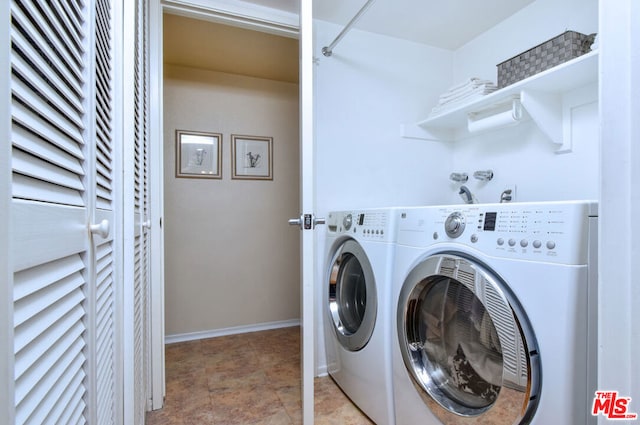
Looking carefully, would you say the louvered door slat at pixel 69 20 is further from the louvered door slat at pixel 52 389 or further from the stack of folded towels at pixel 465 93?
the stack of folded towels at pixel 465 93

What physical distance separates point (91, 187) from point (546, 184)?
6.66ft

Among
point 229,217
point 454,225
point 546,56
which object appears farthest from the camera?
point 229,217

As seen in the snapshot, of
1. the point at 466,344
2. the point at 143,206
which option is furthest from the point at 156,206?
the point at 466,344

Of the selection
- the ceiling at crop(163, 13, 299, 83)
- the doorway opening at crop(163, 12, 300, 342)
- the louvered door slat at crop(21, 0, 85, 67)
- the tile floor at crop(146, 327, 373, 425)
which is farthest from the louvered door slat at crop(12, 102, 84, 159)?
the doorway opening at crop(163, 12, 300, 342)

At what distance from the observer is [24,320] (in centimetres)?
35

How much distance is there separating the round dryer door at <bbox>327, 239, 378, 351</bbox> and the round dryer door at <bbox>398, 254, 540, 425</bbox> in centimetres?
33

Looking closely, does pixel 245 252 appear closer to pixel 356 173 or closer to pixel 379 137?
pixel 356 173

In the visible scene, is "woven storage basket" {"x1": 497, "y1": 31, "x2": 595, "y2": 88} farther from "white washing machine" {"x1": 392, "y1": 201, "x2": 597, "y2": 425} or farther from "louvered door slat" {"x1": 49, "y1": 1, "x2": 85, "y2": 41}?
"louvered door slat" {"x1": 49, "y1": 1, "x2": 85, "y2": 41}

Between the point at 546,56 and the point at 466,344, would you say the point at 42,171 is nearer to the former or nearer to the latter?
the point at 466,344

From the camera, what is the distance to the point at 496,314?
0.89 meters

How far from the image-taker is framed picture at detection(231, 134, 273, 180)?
2652mm

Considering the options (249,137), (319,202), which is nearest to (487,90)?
(319,202)

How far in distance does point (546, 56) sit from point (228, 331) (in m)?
2.78

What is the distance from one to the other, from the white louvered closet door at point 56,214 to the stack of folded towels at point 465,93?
5.86 feet
